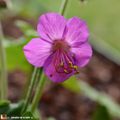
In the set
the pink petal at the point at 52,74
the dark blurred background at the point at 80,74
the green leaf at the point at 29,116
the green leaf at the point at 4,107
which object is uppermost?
the pink petal at the point at 52,74

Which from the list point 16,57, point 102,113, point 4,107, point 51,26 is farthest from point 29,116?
point 16,57

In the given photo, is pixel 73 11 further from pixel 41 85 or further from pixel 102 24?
pixel 41 85

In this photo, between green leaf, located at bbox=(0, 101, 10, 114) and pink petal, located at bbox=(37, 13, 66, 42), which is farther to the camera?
green leaf, located at bbox=(0, 101, 10, 114)

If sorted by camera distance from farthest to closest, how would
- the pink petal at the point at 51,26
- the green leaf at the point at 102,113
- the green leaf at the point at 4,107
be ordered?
the green leaf at the point at 102,113 < the green leaf at the point at 4,107 < the pink petal at the point at 51,26

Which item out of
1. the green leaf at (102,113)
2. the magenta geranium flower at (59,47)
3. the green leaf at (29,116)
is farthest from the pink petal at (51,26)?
the green leaf at (102,113)

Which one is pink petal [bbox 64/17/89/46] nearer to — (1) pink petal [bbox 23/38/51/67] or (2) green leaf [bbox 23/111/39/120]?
(1) pink petal [bbox 23/38/51/67]

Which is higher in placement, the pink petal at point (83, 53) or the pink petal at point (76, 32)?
the pink petal at point (76, 32)

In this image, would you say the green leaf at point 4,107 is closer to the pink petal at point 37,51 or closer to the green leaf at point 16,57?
the pink petal at point 37,51

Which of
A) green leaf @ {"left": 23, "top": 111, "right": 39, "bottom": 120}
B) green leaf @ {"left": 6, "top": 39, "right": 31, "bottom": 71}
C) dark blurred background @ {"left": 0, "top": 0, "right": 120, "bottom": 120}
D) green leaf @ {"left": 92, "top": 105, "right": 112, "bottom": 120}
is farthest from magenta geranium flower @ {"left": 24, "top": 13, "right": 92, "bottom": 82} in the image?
green leaf @ {"left": 6, "top": 39, "right": 31, "bottom": 71}
